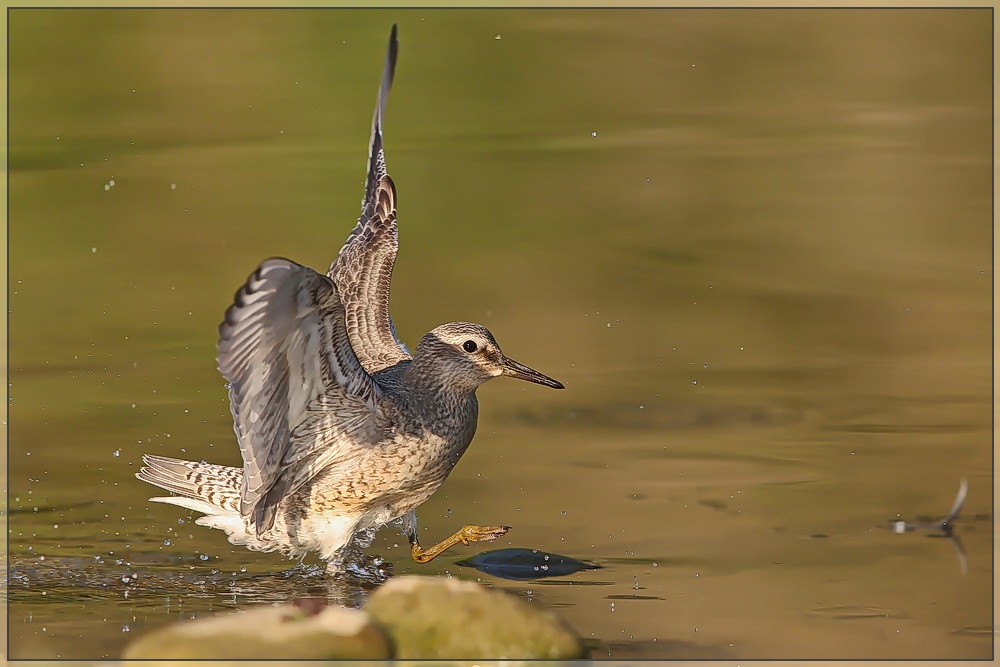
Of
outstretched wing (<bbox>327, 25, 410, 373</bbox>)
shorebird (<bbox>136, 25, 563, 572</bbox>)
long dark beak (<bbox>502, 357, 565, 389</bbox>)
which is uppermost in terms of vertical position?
outstretched wing (<bbox>327, 25, 410, 373</bbox>)

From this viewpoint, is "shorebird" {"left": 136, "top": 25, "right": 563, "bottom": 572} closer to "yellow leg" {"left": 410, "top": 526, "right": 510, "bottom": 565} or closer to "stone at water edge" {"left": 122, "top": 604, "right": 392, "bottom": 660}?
"yellow leg" {"left": 410, "top": 526, "right": 510, "bottom": 565}

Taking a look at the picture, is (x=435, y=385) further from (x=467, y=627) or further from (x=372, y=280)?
(x=467, y=627)

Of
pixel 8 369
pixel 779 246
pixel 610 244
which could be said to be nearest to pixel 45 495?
pixel 8 369

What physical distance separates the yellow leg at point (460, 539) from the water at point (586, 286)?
6cm

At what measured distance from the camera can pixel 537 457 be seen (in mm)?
7203

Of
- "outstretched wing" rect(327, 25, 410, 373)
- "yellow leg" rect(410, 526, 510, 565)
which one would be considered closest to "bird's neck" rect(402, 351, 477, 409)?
"outstretched wing" rect(327, 25, 410, 373)

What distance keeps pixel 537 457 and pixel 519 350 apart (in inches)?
69.0

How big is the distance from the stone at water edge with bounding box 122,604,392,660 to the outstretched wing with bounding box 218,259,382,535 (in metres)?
1.12

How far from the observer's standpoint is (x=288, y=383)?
18.3ft

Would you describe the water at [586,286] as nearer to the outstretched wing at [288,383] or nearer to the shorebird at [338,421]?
the shorebird at [338,421]

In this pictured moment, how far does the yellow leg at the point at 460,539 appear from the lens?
19.3 feet

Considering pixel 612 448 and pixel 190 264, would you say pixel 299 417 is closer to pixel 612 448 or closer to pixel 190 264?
pixel 612 448

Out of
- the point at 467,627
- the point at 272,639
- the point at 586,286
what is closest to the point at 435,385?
the point at 467,627

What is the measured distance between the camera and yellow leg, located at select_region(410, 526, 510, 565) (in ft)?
19.3
